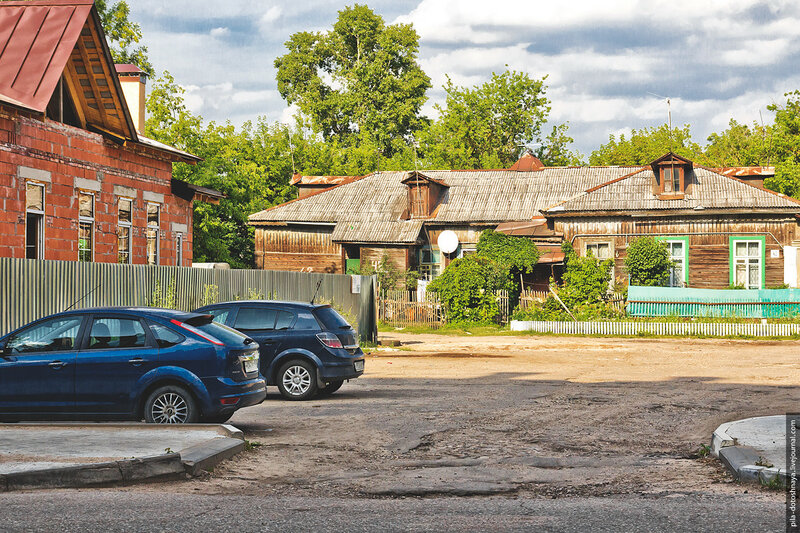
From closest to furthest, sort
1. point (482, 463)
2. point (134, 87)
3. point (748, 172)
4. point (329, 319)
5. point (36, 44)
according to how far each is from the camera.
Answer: point (482, 463) < point (329, 319) < point (36, 44) < point (134, 87) < point (748, 172)

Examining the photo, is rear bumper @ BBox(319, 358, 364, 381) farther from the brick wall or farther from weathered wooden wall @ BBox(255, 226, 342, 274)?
weathered wooden wall @ BBox(255, 226, 342, 274)

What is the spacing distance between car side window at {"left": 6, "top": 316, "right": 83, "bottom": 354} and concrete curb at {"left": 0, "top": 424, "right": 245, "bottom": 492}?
305 centimetres

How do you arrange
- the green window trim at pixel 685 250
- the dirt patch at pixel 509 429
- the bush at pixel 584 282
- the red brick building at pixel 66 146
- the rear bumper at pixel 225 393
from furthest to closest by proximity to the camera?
1. the green window trim at pixel 685 250
2. the bush at pixel 584 282
3. the red brick building at pixel 66 146
4. the rear bumper at pixel 225 393
5. the dirt patch at pixel 509 429

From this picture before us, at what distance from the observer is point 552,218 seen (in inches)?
1615

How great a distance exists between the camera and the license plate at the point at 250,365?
11325 mm

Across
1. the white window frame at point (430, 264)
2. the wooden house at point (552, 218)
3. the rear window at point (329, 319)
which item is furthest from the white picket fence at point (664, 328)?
the rear window at point (329, 319)

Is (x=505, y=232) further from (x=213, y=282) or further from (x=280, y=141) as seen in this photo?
(x=280, y=141)

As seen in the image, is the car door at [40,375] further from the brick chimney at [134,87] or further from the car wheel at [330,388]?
the brick chimney at [134,87]

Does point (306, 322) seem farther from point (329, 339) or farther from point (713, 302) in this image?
point (713, 302)

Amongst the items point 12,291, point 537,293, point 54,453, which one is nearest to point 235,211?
point 537,293

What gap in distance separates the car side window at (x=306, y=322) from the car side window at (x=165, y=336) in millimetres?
4020

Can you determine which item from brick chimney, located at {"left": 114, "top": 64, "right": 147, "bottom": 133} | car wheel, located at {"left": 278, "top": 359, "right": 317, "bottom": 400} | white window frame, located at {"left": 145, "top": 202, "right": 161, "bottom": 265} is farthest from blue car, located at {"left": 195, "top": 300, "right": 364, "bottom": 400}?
brick chimney, located at {"left": 114, "top": 64, "right": 147, "bottom": 133}

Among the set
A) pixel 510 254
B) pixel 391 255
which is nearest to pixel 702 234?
pixel 510 254

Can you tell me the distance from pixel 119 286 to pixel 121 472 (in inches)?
401
